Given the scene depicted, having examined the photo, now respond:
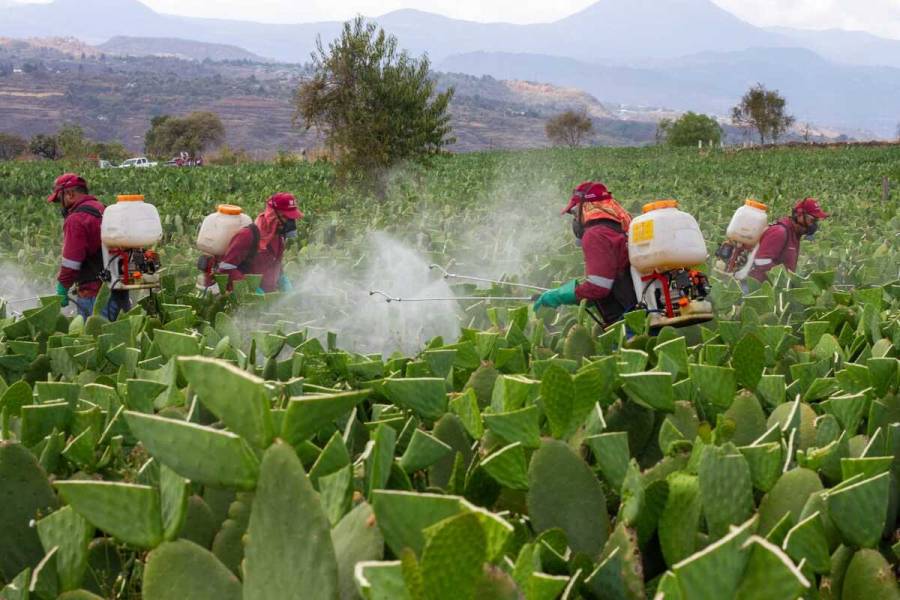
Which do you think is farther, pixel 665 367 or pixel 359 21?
pixel 359 21

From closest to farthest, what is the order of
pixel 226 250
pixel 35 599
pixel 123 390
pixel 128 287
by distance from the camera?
pixel 35 599 → pixel 123 390 → pixel 128 287 → pixel 226 250

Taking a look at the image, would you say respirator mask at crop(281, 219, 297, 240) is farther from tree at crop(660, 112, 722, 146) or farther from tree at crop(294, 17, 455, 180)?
tree at crop(660, 112, 722, 146)

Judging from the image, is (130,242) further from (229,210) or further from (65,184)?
(229,210)

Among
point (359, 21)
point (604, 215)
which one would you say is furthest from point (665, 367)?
point (359, 21)

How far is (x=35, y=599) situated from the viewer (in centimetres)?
148

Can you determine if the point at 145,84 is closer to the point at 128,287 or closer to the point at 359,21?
the point at 359,21

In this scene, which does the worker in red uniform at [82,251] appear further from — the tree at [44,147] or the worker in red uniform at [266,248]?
the tree at [44,147]

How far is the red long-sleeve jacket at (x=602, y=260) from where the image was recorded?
212 inches

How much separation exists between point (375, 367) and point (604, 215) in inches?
113

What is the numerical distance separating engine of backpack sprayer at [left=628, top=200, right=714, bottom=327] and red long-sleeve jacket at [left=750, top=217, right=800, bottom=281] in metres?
3.05

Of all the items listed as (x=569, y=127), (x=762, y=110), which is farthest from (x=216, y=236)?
(x=569, y=127)

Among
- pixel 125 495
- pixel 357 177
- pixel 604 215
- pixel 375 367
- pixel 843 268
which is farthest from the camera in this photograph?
pixel 357 177

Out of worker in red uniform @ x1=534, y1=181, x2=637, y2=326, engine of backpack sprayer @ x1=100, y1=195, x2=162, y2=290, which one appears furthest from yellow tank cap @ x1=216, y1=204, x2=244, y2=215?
worker in red uniform @ x1=534, y1=181, x2=637, y2=326

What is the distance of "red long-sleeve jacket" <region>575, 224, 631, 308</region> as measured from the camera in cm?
539
